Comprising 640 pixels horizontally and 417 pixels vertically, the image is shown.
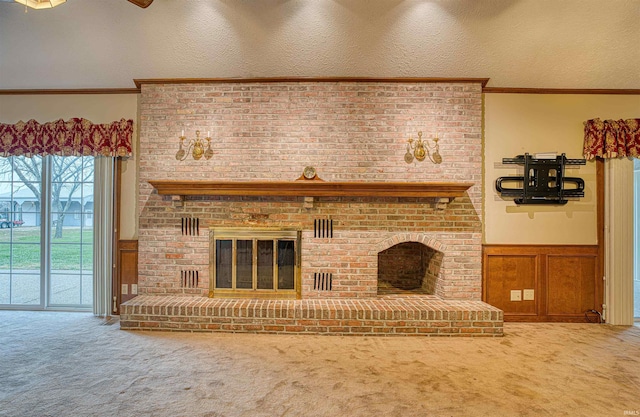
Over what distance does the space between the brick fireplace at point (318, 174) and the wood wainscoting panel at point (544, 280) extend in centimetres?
25

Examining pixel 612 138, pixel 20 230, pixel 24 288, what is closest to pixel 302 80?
pixel 612 138

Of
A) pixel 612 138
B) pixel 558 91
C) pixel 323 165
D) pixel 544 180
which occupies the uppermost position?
pixel 558 91

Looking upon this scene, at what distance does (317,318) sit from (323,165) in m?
1.66

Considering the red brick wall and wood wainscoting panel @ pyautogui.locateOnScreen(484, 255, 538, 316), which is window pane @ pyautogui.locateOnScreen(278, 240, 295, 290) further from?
wood wainscoting panel @ pyautogui.locateOnScreen(484, 255, 538, 316)

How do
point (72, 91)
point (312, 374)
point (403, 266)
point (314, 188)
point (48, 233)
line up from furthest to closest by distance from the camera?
point (403, 266)
point (48, 233)
point (72, 91)
point (314, 188)
point (312, 374)

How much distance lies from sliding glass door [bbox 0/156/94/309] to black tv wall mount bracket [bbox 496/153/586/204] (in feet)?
16.3

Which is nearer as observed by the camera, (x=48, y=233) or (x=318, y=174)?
(x=318, y=174)

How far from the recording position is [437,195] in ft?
12.1

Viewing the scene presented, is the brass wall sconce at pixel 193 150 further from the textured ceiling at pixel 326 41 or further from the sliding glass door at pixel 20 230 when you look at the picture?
the sliding glass door at pixel 20 230

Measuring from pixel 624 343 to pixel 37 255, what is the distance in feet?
21.5

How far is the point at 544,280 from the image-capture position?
154 inches

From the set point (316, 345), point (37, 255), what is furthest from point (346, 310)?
point (37, 255)

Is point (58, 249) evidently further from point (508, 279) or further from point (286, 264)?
point (508, 279)

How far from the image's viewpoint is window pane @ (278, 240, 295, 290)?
390 cm
